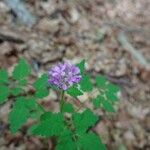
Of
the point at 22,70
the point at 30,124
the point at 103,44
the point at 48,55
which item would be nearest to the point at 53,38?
the point at 48,55

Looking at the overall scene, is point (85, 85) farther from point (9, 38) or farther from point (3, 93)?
point (9, 38)

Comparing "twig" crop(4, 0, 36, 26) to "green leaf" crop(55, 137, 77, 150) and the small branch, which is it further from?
"green leaf" crop(55, 137, 77, 150)

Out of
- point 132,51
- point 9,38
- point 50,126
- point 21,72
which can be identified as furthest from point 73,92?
point 132,51

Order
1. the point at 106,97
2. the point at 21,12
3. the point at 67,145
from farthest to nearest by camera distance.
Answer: the point at 21,12 → the point at 106,97 → the point at 67,145

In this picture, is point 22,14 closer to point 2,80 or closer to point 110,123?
point 110,123

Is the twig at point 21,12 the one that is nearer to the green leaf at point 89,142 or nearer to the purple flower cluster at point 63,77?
the purple flower cluster at point 63,77

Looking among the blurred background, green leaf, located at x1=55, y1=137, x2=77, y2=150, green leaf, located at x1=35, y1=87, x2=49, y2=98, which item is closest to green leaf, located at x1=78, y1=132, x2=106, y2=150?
green leaf, located at x1=55, y1=137, x2=77, y2=150
